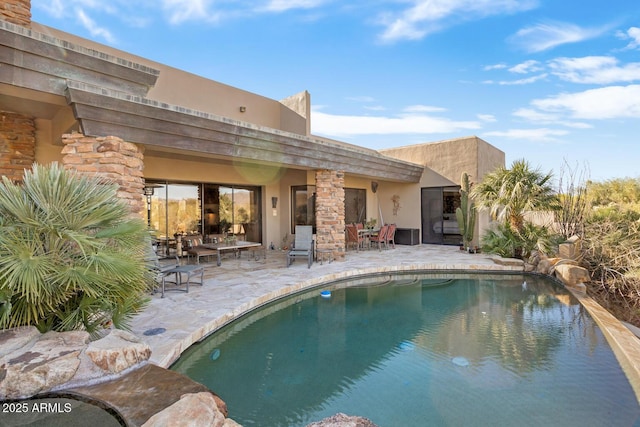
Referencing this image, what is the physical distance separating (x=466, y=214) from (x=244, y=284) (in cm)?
924

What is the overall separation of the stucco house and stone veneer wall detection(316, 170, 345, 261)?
0.10ft

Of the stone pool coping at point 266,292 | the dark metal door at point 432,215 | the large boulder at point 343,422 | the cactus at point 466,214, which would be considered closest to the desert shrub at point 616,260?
the stone pool coping at point 266,292

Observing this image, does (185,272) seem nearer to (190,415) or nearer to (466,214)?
(190,415)

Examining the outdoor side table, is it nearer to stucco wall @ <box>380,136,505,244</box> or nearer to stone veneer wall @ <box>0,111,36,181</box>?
stone veneer wall @ <box>0,111,36,181</box>

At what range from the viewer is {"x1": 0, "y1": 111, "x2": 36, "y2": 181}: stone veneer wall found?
6.69 m

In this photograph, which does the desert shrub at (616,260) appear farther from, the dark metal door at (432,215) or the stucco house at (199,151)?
the dark metal door at (432,215)

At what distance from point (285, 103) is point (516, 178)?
28.6ft

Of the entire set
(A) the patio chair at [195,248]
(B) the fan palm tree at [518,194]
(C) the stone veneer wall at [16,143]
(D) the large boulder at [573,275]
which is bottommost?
(D) the large boulder at [573,275]

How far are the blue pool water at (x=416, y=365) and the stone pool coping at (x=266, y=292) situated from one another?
192 mm

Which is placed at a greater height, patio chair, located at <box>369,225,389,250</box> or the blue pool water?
patio chair, located at <box>369,225,389,250</box>

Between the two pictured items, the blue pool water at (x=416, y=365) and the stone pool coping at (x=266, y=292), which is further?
the stone pool coping at (x=266, y=292)

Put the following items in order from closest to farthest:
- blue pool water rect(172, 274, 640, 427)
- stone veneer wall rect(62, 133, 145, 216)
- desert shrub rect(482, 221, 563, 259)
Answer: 1. blue pool water rect(172, 274, 640, 427)
2. stone veneer wall rect(62, 133, 145, 216)
3. desert shrub rect(482, 221, 563, 259)

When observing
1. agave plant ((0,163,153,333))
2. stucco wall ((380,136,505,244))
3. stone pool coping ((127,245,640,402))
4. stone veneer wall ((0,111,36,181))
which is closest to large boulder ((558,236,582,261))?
stone pool coping ((127,245,640,402))

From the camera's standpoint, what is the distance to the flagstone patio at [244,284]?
4.32 m
